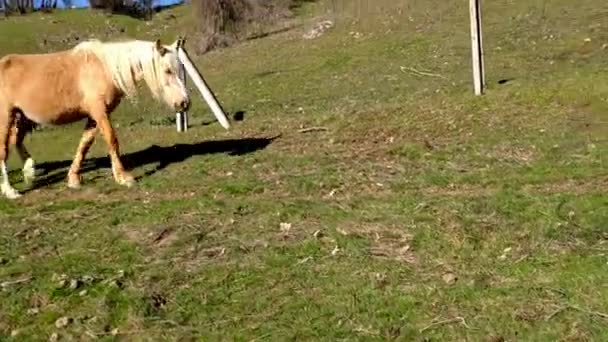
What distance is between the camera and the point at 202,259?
24.4 ft

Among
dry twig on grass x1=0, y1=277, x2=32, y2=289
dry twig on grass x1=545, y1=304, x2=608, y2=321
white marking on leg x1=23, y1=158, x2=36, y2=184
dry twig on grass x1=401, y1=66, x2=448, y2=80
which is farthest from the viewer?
dry twig on grass x1=401, y1=66, x2=448, y2=80

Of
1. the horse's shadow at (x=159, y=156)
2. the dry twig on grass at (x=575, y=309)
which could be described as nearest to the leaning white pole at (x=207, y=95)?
the horse's shadow at (x=159, y=156)

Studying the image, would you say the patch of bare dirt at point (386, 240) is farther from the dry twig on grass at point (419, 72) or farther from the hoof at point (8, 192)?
the dry twig on grass at point (419, 72)

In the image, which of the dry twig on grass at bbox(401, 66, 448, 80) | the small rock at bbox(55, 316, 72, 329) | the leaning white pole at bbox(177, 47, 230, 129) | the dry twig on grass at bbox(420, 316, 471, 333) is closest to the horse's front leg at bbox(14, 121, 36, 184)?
the leaning white pole at bbox(177, 47, 230, 129)

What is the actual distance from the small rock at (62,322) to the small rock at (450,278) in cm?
277

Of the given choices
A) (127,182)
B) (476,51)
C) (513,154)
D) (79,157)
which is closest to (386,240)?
(513,154)

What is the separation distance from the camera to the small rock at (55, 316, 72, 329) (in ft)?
21.0

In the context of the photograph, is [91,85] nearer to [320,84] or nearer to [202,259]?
[202,259]

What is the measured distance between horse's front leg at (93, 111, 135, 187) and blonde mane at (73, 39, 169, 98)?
418mm

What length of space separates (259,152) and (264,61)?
17.2 m

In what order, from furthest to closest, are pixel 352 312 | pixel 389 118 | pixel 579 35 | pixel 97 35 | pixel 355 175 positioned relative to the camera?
pixel 97 35
pixel 579 35
pixel 389 118
pixel 355 175
pixel 352 312

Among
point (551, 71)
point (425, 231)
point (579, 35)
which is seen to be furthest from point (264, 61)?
point (425, 231)

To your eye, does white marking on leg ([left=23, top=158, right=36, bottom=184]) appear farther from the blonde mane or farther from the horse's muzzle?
the horse's muzzle

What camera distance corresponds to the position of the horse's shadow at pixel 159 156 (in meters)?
11.8
